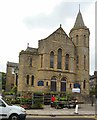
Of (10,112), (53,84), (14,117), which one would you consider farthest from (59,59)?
(10,112)

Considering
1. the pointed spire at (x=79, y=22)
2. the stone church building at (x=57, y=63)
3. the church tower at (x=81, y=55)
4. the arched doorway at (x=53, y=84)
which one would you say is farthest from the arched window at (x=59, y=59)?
the pointed spire at (x=79, y=22)

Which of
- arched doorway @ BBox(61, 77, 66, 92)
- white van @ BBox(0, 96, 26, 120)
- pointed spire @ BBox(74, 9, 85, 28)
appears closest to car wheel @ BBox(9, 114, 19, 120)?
white van @ BBox(0, 96, 26, 120)

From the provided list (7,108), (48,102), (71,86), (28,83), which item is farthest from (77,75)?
(7,108)

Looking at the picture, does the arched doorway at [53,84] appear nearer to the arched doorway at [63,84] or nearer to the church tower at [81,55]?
the arched doorway at [63,84]

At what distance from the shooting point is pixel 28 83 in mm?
55188

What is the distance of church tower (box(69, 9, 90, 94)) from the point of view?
5875 cm

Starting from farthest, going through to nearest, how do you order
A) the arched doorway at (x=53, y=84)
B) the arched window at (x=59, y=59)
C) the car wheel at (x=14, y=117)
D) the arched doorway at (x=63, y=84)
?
the arched window at (x=59, y=59) → the arched doorway at (x=63, y=84) → the arched doorway at (x=53, y=84) → the car wheel at (x=14, y=117)

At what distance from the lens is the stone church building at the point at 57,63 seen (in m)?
55.0

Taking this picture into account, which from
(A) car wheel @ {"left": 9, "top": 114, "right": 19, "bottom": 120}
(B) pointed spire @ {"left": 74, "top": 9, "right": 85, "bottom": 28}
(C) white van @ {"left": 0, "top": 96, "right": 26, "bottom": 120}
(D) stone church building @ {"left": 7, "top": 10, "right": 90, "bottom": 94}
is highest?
(B) pointed spire @ {"left": 74, "top": 9, "right": 85, "bottom": 28}

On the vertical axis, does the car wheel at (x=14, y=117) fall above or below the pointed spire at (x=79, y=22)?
below

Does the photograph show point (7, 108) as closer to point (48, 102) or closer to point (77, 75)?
point (48, 102)

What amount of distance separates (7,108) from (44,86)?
36.6 meters

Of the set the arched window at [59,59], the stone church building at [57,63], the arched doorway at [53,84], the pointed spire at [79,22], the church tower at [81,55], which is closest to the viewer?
the stone church building at [57,63]

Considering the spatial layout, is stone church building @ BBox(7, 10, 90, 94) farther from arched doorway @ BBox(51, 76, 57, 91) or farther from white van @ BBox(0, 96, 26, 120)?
white van @ BBox(0, 96, 26, 120)
